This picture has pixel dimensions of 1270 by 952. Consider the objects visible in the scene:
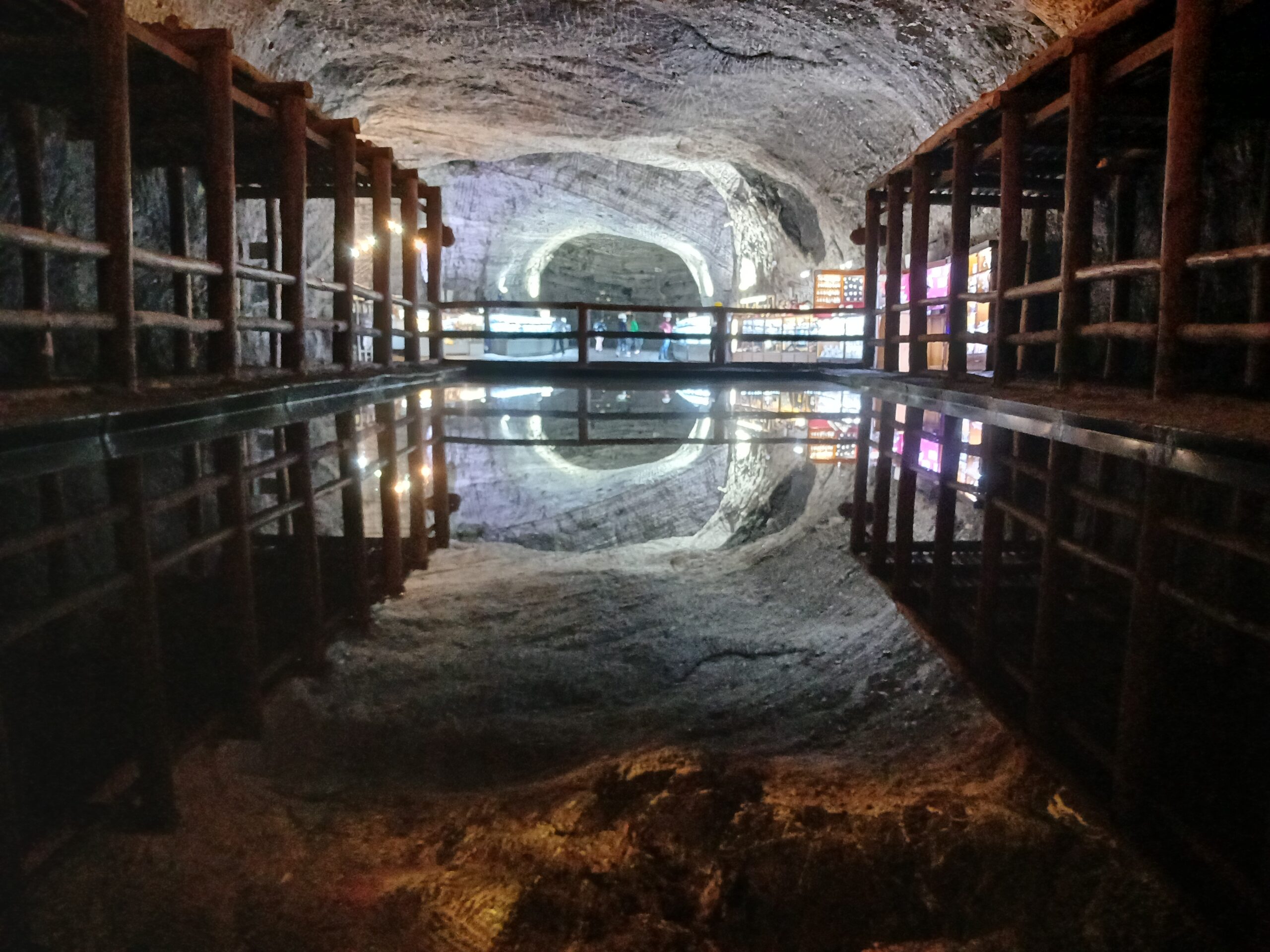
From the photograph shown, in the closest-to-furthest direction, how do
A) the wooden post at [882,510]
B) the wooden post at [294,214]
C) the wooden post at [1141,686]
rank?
the wooden post at [1141,686] < the wooden post at [882,510] < the wooden post at [294,214]

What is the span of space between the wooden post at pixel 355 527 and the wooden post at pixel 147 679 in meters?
0.52

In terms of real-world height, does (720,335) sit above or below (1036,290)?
above

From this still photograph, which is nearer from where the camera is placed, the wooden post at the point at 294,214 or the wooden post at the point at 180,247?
the wooden post at the point at 294,214

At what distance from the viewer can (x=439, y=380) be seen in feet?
38.0

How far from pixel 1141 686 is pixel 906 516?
1.85 meters

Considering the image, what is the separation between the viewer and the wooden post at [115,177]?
4148 millimetres

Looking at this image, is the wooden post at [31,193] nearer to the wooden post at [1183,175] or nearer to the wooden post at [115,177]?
the wooden post at [115,177]

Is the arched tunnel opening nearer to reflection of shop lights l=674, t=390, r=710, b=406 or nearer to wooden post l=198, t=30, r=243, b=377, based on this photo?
wooden post l=198, t=30, r=243, b=377

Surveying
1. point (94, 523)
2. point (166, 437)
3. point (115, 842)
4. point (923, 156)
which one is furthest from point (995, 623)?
point (923, 156)

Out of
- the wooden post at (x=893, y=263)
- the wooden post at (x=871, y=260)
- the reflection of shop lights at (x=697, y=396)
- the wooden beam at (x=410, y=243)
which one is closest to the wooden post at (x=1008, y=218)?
the wooden post at (x=893, y=263)

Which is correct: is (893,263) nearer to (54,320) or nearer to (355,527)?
(355,527)

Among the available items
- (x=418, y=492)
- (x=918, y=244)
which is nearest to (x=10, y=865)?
(x=418, y=492)

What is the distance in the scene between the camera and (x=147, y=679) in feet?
5.20

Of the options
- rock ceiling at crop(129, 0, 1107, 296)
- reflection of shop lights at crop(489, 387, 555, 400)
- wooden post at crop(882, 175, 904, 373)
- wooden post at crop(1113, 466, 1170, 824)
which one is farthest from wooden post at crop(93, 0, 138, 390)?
wooden post at crop(882, 175, 904, 373)
